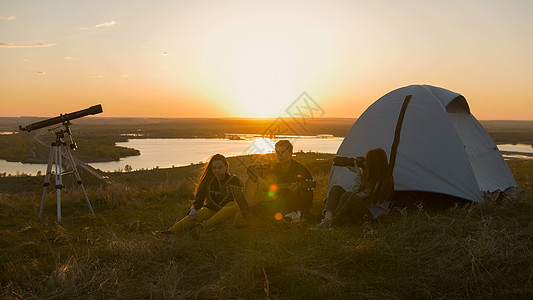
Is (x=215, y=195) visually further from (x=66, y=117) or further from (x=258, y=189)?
(x=66, y=117)

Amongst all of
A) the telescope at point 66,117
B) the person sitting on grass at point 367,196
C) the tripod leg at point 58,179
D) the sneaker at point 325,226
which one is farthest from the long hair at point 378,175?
the tripod leg at point 58,179

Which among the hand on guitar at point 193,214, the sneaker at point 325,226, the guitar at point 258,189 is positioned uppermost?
the guitar at point 258,189

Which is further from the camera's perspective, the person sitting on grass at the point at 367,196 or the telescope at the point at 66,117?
the telescope at the point at 66,117

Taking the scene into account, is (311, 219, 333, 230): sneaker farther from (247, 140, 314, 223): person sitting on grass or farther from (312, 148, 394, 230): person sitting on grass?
(247, 140, 314, 223): person sitting on grass

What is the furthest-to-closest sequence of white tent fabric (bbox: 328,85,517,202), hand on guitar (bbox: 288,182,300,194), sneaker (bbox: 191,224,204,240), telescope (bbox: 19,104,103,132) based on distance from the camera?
1. telescope (bbox: 19,104,103,132)
2. white tent fabric (bbox: 328,85,517,202)
3. hand on guitar (bbox: 288,182,300,194)
4. sneaker (bbox: 191,224,204,240)

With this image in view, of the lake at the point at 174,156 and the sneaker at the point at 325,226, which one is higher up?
the sneaker at the point at 325,226

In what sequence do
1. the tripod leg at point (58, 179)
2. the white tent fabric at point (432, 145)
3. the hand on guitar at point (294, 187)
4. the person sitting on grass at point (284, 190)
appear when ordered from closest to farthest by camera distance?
the hand on guitar at point (294, 187) < the person sitting on grass at point (284, 190) < the white tent fabric at point (432, 145) < the tripod leg at point (58, 179)

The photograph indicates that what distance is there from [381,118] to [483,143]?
89.9 inches

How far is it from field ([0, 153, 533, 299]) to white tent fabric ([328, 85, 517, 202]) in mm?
506

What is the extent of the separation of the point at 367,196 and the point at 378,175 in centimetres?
35

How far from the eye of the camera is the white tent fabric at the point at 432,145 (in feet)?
20.7

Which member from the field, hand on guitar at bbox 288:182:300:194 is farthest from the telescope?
hand on guitar at bbox 288:182:300:194

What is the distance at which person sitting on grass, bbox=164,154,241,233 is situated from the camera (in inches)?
231

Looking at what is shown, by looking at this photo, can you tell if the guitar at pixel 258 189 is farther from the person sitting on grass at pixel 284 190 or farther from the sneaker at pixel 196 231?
the sneaker at pixel 196 231
